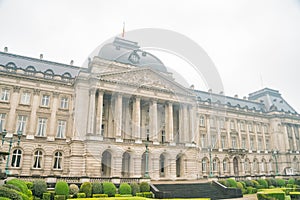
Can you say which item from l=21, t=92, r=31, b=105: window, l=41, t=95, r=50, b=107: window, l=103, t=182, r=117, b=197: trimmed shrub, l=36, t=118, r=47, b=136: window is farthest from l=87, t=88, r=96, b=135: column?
l=103, t=182, r=117, b=197: trimmed shrub

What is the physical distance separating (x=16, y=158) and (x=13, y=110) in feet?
21.1

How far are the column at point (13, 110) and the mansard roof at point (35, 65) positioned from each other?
3.62 metres

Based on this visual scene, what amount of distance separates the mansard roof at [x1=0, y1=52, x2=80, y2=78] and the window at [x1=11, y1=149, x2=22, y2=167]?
1157cm

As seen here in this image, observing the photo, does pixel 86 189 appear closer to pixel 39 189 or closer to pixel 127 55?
pixel 39 189

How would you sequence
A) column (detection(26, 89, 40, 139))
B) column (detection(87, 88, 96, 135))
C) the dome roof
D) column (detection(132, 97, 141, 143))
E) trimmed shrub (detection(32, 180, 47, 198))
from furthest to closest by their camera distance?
the dome roof
column (detection(132, 97, 141, 143))
column (detection(26, 89, 40, 139))
column (detection(87, 88, 96, 135))
trimmed shrub (detection(32, 180, 47, 198))

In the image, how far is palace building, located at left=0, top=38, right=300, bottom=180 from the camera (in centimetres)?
3262

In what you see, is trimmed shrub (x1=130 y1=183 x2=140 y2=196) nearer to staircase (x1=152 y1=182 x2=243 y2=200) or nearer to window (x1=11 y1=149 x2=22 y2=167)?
staircase (x1=152 y1=182 x2=243 y2=200)

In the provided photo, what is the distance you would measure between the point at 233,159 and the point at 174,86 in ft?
67.6

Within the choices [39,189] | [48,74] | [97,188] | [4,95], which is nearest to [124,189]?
[97,188]

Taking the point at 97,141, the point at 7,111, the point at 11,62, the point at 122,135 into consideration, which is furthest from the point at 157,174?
the point at 11,62

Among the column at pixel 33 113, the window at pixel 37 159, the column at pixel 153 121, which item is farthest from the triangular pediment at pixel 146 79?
the window at pixel 37 159

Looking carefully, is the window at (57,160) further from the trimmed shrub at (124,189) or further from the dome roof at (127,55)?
the dome roof at (127,55)

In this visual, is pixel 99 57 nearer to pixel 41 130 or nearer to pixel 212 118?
pixel 41 130

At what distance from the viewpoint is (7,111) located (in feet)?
109
